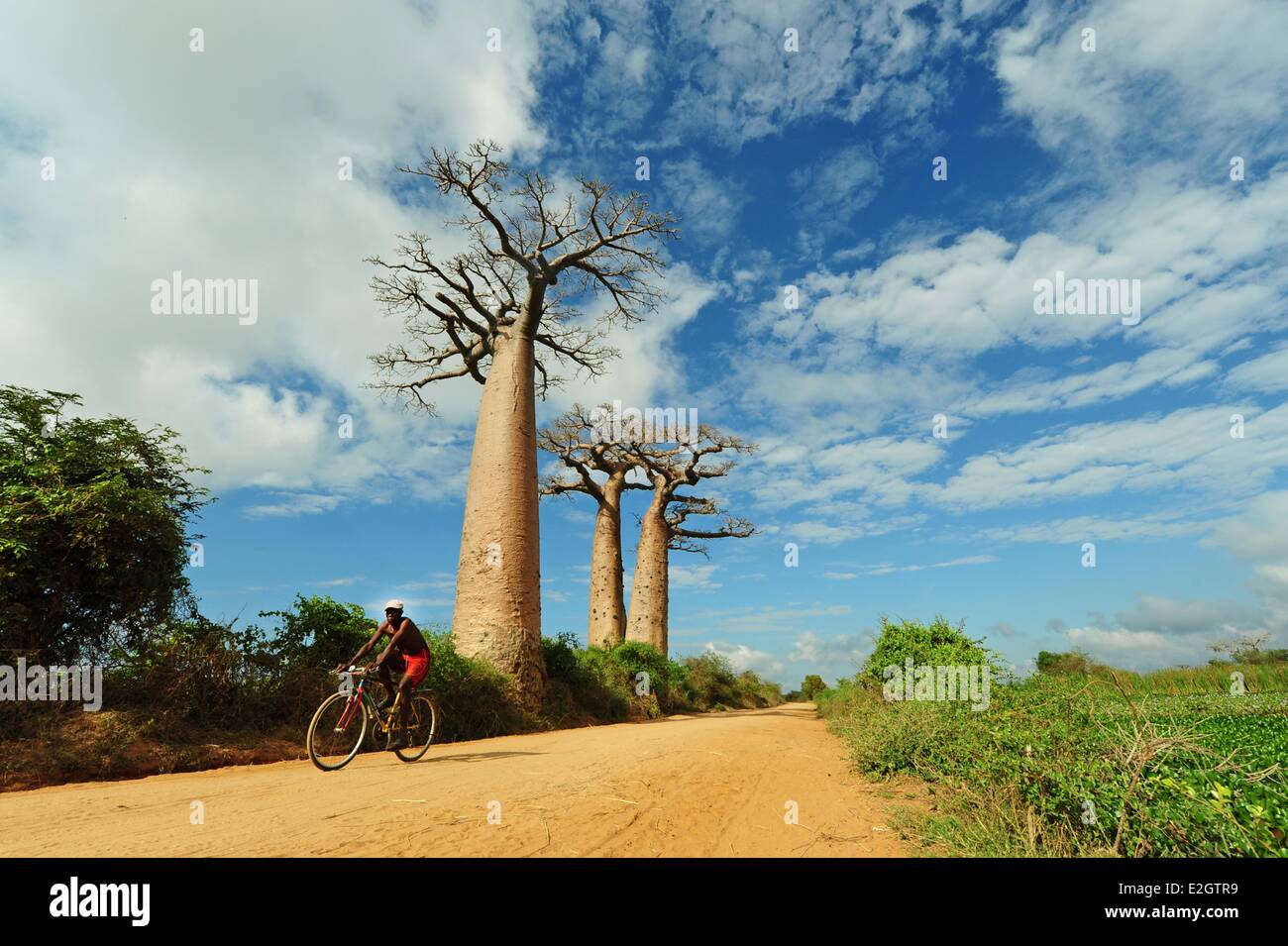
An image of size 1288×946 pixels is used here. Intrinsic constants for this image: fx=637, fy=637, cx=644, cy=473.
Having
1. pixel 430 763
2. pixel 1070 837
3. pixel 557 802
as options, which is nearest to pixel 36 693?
pixel 430 763

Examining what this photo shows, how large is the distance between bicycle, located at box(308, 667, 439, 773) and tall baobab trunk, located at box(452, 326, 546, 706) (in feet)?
10.4

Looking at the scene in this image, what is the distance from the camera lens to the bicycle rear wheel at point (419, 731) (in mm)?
6797

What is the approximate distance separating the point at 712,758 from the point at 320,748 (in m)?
4.39

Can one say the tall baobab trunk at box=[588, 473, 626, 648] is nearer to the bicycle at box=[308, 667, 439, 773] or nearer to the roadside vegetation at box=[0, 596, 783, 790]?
the roadside vegetation at box=[0, 596, 783, 790]

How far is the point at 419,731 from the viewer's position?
7.09 meters

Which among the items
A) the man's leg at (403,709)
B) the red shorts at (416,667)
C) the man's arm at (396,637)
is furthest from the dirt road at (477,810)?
the man's arm at (396,637)

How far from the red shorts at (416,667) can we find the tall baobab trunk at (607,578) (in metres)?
14.2

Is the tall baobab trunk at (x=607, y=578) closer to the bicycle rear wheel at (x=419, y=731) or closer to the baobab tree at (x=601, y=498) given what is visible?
A: the baobab tree at (x=601, y=498)

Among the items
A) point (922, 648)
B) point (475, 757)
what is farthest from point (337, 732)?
point (922, 648)

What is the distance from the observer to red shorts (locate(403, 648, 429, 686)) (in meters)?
6.81

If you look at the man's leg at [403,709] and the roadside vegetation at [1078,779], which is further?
the man's leg at [403,709]

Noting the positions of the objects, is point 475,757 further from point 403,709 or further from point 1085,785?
point 1085,785

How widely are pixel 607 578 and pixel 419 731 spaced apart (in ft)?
48.8
